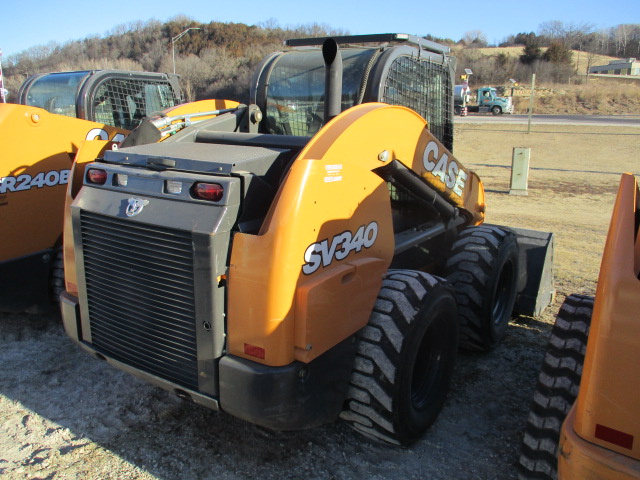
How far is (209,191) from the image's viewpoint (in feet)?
7.95

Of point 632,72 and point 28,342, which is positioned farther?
point 632,72

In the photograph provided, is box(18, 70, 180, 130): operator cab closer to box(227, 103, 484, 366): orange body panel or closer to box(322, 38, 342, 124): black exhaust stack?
box(322, 38, 342, 124): black exhaust stack

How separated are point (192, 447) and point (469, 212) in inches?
108

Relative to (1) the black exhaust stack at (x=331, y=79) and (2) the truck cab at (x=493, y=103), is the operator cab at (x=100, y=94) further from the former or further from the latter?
(2) the truck cab at (x=493, y=103)

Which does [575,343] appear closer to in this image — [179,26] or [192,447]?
[192,447]

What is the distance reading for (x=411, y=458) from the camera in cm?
294

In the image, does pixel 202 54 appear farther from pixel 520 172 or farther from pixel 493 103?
pixel 520 172

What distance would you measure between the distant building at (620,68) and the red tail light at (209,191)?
74323 mm

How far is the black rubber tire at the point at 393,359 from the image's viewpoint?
274 centimetres

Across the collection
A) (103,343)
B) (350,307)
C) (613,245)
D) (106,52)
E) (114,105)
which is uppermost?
(106,52)

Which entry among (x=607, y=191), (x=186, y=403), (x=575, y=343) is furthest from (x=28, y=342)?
(x=607, y=191)

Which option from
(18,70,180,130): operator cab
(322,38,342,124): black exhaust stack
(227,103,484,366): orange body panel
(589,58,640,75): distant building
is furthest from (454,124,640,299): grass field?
(589,58,640,75): distant building

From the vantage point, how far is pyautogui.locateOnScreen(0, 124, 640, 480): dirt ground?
2.84 meters

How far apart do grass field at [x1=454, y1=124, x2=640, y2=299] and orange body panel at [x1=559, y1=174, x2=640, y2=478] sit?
163 inches
